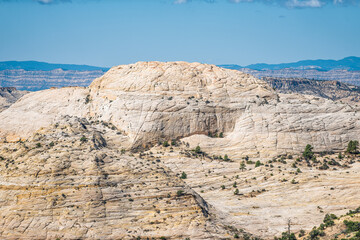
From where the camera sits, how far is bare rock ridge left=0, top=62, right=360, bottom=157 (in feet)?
299

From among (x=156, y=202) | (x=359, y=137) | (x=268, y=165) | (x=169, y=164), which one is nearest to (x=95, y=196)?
(x=156, y=202)

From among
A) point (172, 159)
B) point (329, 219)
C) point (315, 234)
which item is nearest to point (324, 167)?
point (329, 219)

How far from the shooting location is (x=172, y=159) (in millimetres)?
84438

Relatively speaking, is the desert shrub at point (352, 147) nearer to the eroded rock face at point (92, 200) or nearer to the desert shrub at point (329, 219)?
the desert shrub at point (329, 219)

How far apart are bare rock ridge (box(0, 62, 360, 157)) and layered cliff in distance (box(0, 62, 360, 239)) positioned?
22cm

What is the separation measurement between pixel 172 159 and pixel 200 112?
1411 centimetres

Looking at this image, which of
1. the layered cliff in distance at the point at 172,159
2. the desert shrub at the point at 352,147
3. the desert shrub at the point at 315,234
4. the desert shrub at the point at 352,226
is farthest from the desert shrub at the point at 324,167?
the desert shrub at the point at 352,226

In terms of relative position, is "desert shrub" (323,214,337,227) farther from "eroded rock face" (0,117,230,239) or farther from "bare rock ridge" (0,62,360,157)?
"bare rock ridge" (0,62,360,157)

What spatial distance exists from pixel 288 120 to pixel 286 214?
28325 millimetres

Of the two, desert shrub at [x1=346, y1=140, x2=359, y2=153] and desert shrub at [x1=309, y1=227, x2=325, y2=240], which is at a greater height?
desert shrub at [x1=346, y1=140, x2=359, y2=153]

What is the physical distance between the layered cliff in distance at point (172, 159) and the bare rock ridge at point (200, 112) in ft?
0.71

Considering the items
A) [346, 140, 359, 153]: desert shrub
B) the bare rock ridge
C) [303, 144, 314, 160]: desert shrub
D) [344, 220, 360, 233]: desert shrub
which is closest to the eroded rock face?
[344, 220, 360, 233]: desert shrub

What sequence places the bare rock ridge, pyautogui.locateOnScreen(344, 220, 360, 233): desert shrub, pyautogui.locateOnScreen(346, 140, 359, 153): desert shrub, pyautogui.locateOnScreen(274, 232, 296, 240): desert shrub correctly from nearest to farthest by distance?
1. pyautogui.locateOnScreen(344, 220, 360, 233): desert shrub
2. pyautogui.locateOnScreen(274, 232, 296, 240): desert shrub
3. pyautogui.locateOnScreen(346, 140, 359, 153): desert shrub
4. the bare rock ridge

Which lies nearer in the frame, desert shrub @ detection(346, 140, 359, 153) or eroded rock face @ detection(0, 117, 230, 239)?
eroded rock face @ detection(0, 117, 230, 239)
